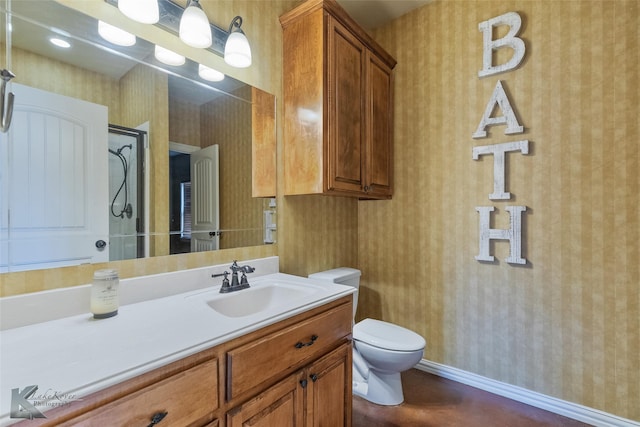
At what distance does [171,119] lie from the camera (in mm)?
1398

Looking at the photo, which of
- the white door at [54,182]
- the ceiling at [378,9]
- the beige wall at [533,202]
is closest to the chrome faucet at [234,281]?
the white door at [54,182]

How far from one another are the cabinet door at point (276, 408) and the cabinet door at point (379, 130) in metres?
1.30

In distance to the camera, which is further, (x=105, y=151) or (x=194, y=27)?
(x=194, y=27)

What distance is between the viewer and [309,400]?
1.15 metres

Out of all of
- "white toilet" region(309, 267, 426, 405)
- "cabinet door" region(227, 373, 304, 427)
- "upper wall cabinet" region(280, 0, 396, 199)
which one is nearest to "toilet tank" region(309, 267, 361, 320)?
"white toilet" region(309, 267, 426, 405)

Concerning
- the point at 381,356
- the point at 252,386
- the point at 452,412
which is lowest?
the point at 452,412

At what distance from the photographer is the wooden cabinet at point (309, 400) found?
96 centimetres

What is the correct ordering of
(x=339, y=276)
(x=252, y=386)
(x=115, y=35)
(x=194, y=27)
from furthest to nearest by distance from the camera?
(x=339, y=276), (x=194, y=27), (x=115, y=35), (x=252, y=386)

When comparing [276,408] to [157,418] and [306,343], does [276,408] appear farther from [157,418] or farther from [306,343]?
[157,418]

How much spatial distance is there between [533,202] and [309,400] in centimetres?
172

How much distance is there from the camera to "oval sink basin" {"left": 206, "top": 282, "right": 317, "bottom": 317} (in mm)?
1288

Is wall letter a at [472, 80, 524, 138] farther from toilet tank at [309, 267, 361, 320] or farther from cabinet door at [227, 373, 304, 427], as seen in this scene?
cabinet door at [227, 373, 304, 427]

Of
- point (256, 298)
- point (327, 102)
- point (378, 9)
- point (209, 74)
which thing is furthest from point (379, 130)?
point (256, 298)

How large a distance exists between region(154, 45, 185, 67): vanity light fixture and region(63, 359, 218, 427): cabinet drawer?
4.24 ft
